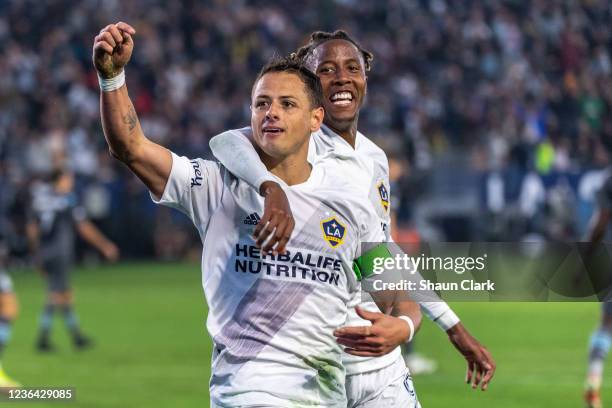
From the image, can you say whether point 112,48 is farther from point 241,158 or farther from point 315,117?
point 315,117

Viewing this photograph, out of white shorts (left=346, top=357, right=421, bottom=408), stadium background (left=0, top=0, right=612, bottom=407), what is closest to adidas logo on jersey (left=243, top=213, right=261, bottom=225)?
white shorts (left=346, top=357, right=421, bottom=408)

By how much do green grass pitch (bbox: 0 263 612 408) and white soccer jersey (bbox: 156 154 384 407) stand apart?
574 centimetres

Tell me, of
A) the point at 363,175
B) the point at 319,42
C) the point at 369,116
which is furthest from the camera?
the point at 369,116

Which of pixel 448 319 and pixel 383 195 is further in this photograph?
pixel 383 195

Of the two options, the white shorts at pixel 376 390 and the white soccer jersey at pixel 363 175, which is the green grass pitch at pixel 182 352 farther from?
the white shorts at pixel 376 390

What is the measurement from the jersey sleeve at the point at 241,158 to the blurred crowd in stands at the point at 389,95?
17.7 metres

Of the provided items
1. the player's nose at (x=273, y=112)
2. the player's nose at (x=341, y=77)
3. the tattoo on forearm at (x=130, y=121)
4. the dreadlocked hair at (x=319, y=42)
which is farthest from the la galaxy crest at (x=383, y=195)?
the tattoo on forearm at (x=130, y=121)

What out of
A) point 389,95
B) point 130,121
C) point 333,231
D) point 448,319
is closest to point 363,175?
point 448,319

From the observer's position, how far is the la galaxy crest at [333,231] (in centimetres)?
467

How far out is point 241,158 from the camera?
15.3 feet

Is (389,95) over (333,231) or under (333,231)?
over

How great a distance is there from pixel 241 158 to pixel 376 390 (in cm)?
154

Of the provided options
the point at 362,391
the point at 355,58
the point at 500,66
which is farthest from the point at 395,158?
the point at 500,66

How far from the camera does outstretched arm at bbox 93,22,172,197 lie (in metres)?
4.20
